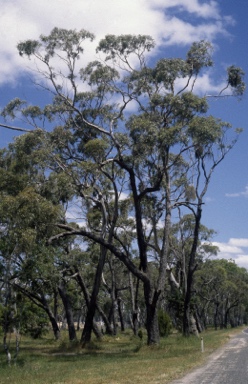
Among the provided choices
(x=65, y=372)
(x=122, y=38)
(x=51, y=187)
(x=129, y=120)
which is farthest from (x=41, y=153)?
(x=65, y=372)

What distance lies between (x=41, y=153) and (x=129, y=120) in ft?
18.3

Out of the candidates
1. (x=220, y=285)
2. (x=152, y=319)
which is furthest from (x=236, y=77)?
(x=220, y=285)

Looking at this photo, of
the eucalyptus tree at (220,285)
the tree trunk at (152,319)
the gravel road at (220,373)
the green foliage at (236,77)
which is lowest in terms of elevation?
the gravel road at (220,373)

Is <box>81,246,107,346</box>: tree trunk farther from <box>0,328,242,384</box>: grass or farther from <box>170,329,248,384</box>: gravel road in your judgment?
<box>170,329,248,384</box>: gravel road

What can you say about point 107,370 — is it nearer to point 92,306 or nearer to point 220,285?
point 92,306

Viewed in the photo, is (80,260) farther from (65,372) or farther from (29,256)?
(65,372)

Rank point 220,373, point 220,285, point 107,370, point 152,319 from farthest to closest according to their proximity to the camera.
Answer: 1. point 220,285
2. point 152,319
3. point 107,370
4. point 220,373

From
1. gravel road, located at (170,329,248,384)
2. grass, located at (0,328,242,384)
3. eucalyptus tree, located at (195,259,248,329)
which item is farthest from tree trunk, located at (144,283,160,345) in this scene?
eucalyptus tree, located at (195,259,248,329)

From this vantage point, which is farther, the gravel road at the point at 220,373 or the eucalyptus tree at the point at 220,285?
the eucalyptus tree at the point at 220,285

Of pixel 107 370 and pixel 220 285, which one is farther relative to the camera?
pixel 220 285

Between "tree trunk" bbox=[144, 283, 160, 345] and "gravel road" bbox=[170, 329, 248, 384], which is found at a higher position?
"tree trunk" bbox=[144, 283, 160, 345]

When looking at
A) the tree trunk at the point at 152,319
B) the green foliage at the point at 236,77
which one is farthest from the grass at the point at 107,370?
the green foliage at the point at 236,77

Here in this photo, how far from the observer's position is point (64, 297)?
1606 inches

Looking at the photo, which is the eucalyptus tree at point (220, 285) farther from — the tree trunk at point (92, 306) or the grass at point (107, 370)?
the grass at point (107, 370)
